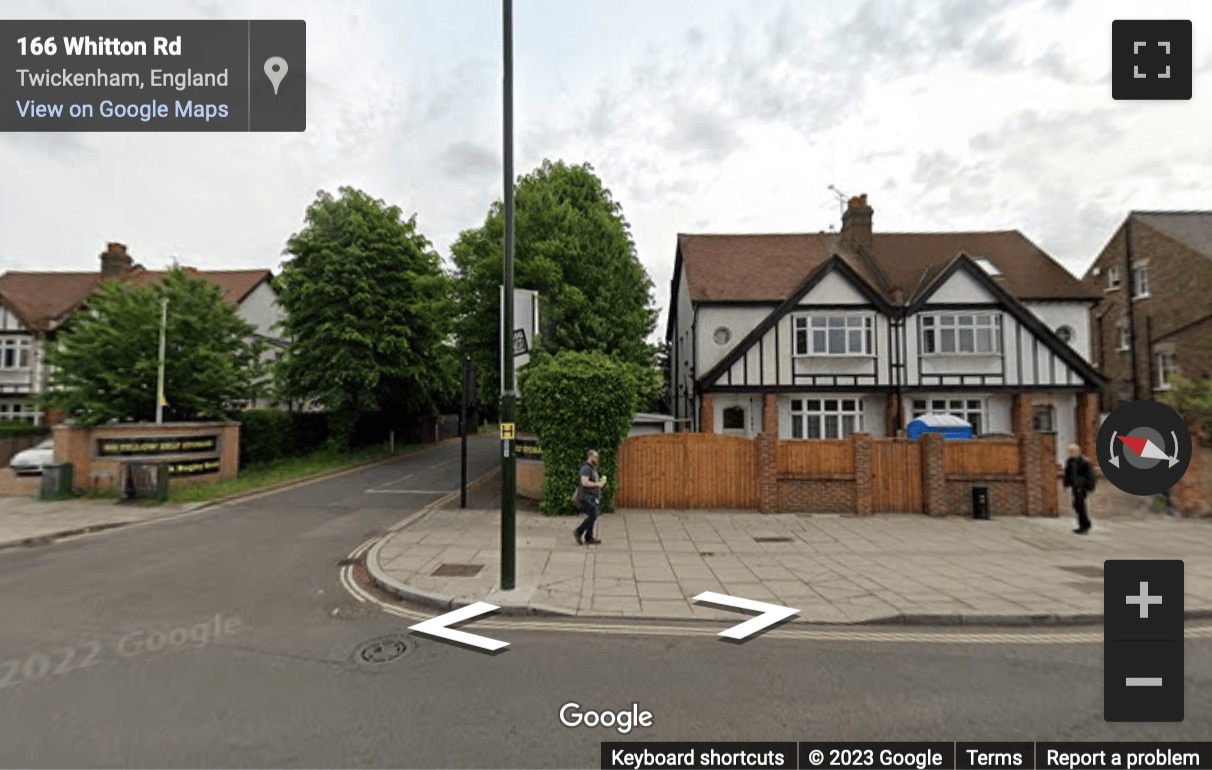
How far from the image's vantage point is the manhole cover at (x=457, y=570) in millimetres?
7281

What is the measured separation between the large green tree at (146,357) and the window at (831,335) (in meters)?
20.2

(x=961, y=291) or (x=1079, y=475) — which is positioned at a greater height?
(x=961, y=291)

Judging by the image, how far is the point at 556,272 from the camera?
17.4 m

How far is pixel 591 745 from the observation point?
3.44m

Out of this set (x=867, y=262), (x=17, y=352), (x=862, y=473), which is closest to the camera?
(x=862, y=473)

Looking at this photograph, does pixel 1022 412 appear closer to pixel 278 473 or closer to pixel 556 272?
pixel 556 272

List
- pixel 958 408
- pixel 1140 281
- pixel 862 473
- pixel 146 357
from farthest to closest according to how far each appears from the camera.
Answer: pixel 1140 281, pixel 958 408, pixel 146 357, pixel 862 473

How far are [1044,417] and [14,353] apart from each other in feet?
162

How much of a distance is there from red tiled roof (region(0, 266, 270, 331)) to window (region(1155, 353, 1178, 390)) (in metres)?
45.0

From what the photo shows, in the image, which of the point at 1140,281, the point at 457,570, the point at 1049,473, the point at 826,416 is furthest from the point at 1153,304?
the point at 457,570

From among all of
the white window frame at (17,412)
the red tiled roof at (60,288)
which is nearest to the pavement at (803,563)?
the red tiled roof at (60,288)

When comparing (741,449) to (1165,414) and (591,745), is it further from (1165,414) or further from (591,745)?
(591,745)

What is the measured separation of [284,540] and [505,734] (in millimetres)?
8143

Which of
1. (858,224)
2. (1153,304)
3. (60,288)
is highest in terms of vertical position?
(858,224)
